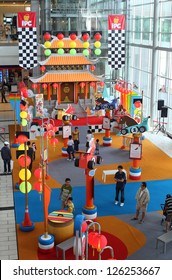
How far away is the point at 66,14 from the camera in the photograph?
30.5m

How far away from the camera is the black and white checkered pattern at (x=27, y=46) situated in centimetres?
2278

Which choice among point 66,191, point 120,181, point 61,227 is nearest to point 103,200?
point 120,181

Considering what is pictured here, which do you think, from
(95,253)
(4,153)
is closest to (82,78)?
(4,153)

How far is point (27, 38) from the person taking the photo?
2294 centimetres

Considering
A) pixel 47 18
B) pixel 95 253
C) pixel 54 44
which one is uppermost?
pixel 47 18

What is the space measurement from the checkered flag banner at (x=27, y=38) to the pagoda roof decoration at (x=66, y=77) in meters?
1.43

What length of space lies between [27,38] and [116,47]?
17.0 feet

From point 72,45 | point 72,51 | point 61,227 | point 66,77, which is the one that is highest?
point 72,45

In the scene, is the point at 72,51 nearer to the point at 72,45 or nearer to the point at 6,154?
the point at 72,45

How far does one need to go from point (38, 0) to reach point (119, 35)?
11.2m

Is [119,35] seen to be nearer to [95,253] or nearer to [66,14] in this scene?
[66,14]

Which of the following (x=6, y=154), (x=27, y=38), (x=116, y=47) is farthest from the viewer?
(x=116, y=47)

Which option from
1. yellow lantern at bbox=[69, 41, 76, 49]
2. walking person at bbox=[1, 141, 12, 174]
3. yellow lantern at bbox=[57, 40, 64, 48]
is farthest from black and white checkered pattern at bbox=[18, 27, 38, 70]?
walking person at bbox=[1, 141, 12, 174]
